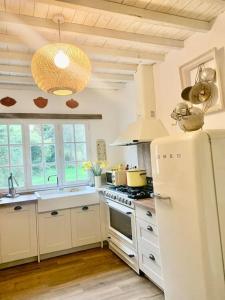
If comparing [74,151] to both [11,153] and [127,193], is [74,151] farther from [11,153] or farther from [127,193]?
[127,193]

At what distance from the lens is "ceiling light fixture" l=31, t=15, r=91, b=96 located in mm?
1755

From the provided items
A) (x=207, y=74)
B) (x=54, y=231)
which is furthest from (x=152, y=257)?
(x=207, y=74)

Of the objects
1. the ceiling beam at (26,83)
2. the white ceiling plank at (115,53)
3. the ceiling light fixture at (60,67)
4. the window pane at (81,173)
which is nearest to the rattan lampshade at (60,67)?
the ceiling light fixture at (60,67)

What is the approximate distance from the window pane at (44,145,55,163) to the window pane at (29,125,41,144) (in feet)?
0.53

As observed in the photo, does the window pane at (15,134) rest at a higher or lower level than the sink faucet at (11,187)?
higher

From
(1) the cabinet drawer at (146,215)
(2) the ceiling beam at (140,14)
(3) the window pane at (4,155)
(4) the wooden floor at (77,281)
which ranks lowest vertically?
(4) the wooden floor at (77,281)

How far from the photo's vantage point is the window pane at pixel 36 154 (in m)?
3.80

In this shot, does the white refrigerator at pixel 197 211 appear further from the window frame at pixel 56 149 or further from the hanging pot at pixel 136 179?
the window frame at pixel 56 149

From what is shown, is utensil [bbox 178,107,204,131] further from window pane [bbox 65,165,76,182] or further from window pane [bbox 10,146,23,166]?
window pane [bbox 10,146,23,166]

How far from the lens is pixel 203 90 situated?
89.7 inches

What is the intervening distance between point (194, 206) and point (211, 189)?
0.55ft

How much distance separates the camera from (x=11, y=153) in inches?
145

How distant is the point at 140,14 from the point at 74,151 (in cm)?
256

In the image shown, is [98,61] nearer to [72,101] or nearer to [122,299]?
[72,101]
